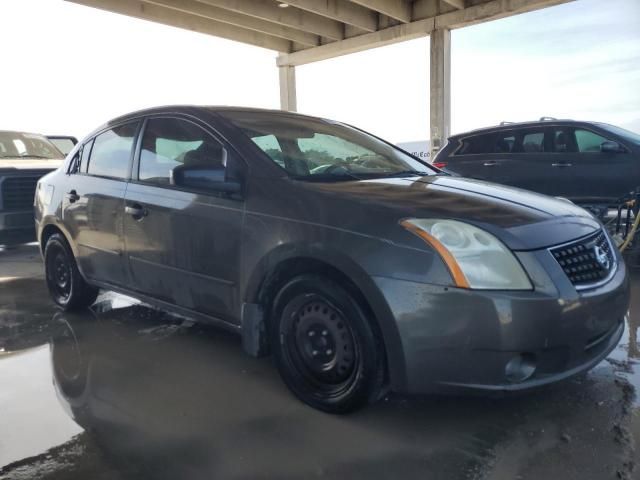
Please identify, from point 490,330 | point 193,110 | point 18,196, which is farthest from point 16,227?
point 490,330

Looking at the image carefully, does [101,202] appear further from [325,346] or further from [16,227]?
[16,227]

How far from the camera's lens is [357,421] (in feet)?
8.21

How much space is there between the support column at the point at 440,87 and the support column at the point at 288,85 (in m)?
6.62

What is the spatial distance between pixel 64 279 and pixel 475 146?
6.02 m

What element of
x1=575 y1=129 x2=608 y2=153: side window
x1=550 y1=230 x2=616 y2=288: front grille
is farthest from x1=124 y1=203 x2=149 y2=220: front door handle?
x1=575 y1=129 x2=608 y2=153: side window

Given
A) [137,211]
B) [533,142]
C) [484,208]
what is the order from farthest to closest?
[533,142], [137,211], [484,208]

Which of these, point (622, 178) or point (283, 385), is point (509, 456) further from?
point (622, 178)

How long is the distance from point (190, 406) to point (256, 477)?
74cm

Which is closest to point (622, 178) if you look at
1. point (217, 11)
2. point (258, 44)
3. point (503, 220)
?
point (503, 220)

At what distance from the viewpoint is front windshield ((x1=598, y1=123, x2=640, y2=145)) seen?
6.84 meters

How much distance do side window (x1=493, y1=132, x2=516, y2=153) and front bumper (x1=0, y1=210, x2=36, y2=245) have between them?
6.48 metres

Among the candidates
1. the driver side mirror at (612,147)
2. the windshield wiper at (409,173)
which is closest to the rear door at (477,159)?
the driver side mirror at (612,147)

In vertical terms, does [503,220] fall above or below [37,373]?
above

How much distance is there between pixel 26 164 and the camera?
22.7 ft
